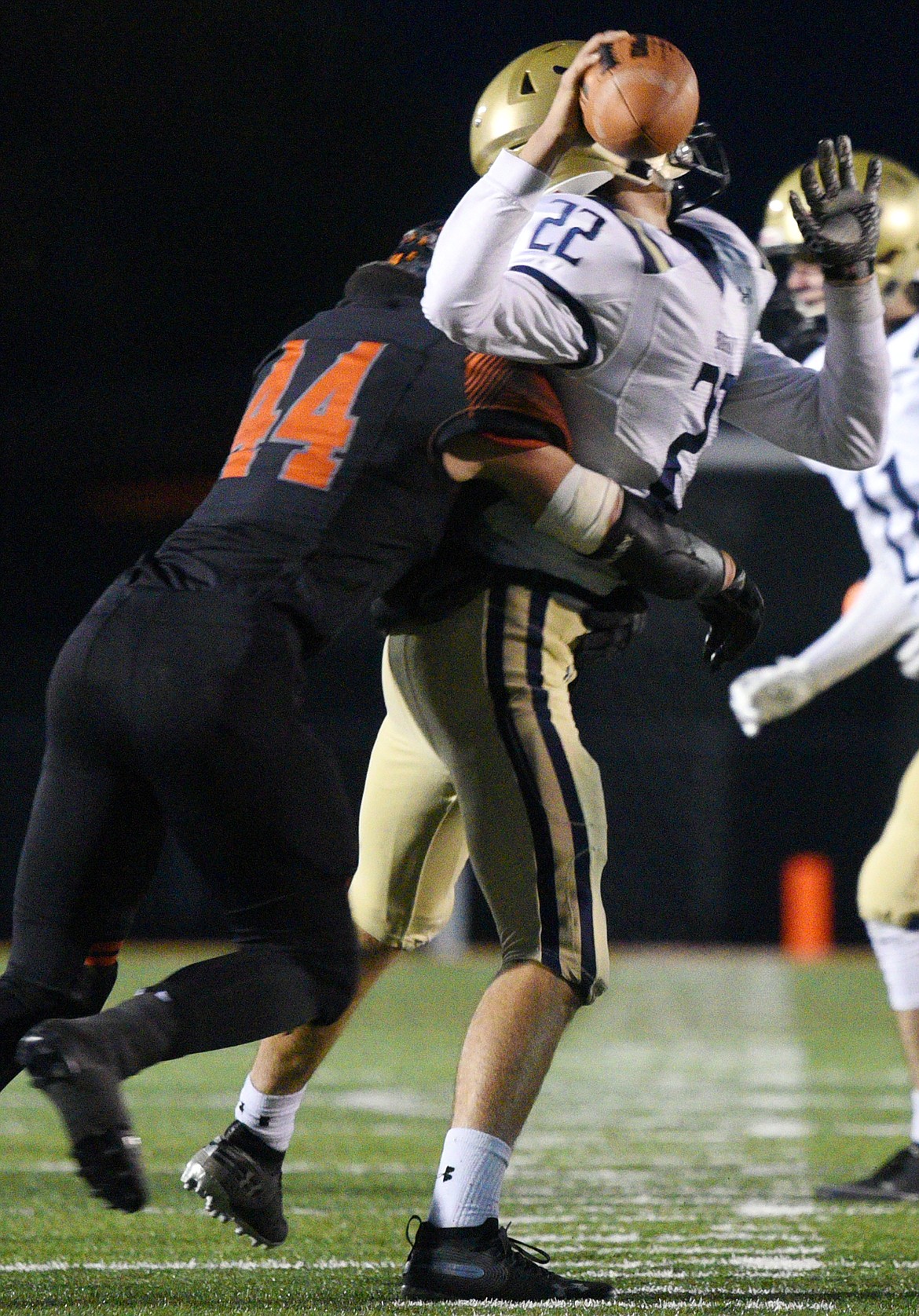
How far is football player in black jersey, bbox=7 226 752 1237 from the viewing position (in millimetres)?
2012

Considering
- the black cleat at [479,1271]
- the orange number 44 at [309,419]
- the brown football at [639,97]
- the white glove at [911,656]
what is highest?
the brown football at [639,97]

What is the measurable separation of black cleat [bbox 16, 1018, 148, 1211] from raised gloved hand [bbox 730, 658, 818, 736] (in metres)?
1.96

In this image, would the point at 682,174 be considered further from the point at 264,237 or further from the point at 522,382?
the point at 264,237

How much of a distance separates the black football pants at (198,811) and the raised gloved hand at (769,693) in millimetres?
1622

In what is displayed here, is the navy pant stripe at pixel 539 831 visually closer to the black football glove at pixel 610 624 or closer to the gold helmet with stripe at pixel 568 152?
the black football glove at pixel 610 624

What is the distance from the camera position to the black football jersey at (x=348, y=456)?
2158mm

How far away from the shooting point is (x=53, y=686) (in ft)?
6.97

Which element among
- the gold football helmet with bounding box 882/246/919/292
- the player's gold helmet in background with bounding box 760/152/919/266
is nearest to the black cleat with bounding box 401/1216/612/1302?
the player's gold helmet in background with bounding box 760/152/919/266

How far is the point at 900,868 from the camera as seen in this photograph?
3508mm

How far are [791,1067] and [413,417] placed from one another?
408 cm

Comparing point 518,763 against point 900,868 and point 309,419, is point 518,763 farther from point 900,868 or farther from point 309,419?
point 900,868

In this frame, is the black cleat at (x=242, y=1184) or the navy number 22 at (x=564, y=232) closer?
the navy number 22 at (x=564, y=232)

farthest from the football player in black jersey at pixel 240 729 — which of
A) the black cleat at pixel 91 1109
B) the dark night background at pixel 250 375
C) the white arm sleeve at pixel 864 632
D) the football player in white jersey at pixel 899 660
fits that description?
the dark night background at pixel 250 375

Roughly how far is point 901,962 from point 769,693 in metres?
0.56
